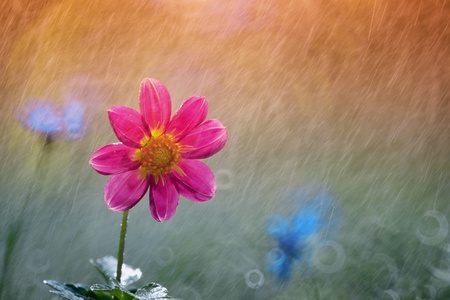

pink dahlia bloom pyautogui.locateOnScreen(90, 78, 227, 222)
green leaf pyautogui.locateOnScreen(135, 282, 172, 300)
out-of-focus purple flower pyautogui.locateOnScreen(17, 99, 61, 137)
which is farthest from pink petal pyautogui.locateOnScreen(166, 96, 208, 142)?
out-of-focus purple flower pyautogui.locateOnScreen(17, 99, 61, 137)

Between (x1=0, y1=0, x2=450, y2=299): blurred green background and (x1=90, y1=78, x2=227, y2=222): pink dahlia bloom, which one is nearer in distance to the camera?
(x1=90, y1=78, x2=227, y2=222): pink dahlia bloom

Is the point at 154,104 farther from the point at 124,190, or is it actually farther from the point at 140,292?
the point at 140,292

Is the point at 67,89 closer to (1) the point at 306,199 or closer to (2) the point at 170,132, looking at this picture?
(1) the point at 306,199

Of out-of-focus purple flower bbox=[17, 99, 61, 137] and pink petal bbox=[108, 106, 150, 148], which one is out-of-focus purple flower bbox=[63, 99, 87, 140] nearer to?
out-of-focus purple flower bbox=[17, 99, 61, 137]

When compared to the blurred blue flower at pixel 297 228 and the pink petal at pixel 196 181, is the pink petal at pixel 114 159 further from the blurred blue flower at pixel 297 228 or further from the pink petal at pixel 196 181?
the blurred blue flower at pixel 297 228

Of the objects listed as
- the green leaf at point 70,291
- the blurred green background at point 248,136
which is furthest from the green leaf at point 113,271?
the blurred green background at point 248,136

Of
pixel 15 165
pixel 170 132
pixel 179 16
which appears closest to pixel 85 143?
pixel 15 165

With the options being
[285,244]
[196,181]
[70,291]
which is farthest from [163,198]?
[285,244]
